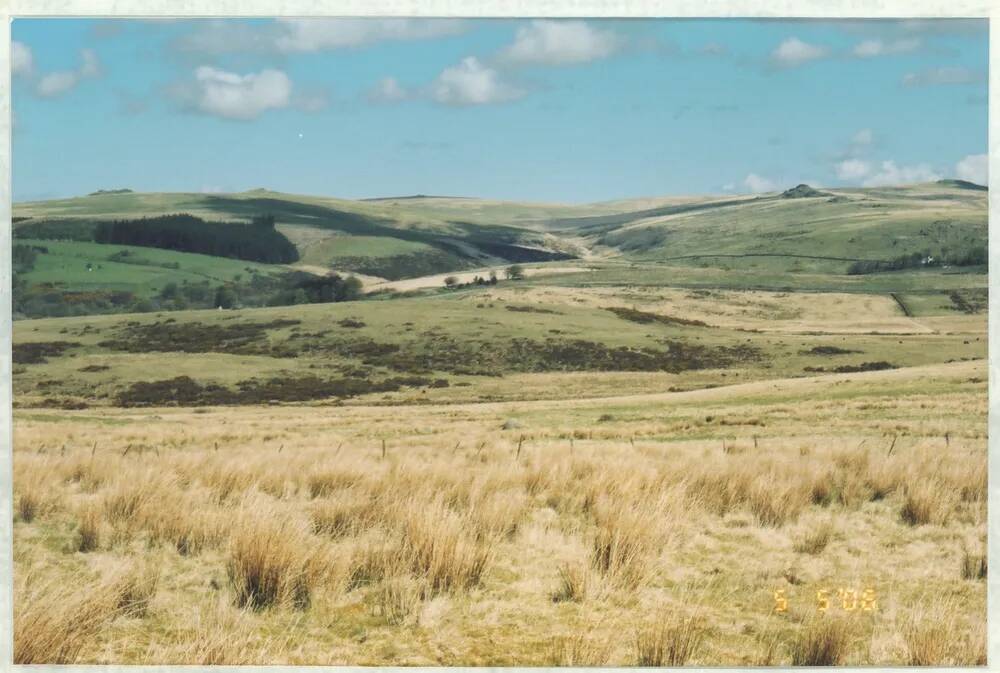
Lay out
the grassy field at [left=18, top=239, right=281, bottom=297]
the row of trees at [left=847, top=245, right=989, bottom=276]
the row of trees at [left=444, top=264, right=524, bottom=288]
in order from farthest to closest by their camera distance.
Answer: the row of trees at [left=444, top=264, right=524, bottom=288] → the grassy field at [left=18, top=239, right=281, bottom=297] → the row of trees at [left=847, top=245, right=989, bottom=276]

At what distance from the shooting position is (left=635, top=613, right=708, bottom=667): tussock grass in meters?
6.14

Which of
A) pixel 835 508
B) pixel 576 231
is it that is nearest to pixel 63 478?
pixel 835 508

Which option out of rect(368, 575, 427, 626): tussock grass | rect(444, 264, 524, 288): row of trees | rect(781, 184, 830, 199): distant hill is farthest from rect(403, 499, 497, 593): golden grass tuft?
rect(444, 264, 524, 288): row of trees

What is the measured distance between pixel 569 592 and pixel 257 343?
3401cm

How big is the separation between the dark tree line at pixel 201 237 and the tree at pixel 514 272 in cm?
1663

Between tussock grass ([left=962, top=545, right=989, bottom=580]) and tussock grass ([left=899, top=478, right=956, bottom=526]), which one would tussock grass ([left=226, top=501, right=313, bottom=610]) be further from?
tussock grass ([left=899, top=478, right=956, bottom=526])

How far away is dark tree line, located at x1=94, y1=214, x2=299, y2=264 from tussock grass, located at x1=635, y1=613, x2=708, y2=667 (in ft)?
160

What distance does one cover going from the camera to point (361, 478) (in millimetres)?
9367

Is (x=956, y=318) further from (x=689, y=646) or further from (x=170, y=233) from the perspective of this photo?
(x=170, y=233)

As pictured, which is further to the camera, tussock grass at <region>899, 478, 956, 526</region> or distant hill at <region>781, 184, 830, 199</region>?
distant hill at <region>781, 184, 830, 199</region>

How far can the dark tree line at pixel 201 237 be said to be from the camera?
5300cm
